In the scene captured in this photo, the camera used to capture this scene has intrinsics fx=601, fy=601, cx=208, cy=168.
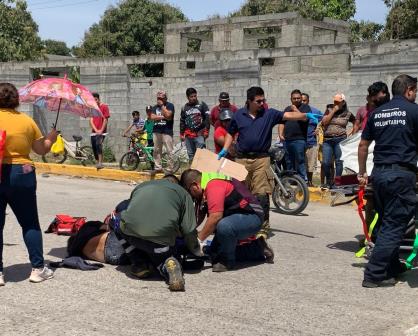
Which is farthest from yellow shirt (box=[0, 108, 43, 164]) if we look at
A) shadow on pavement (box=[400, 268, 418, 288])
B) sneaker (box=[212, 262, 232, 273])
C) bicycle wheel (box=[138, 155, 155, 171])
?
bicycle wheel (box=[138, 155, 155, 171])

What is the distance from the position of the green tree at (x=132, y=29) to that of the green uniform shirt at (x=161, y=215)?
3824 centimetres

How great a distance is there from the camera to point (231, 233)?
5.79 m

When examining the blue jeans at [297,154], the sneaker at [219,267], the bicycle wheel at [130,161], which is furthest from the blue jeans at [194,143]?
the sneaker at [219,267]

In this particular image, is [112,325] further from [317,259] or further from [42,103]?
[42,103]

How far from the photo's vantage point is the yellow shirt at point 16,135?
5.04 meters

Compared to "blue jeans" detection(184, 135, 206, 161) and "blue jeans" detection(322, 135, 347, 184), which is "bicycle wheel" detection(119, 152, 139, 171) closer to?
"blue jeans" detection(184, 135, 206, 161)

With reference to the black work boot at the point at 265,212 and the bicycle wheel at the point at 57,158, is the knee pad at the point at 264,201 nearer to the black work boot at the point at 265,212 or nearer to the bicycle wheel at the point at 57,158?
the black work boot at the point at 265,212

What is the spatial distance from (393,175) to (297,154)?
16.5 feet

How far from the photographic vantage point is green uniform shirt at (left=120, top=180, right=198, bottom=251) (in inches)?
209

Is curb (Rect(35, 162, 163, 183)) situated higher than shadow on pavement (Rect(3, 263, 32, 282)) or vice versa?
shadow on pavement (Rect(3, 263, 32, 282))

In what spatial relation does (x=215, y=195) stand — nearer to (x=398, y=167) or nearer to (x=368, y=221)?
(x=398, y=167)

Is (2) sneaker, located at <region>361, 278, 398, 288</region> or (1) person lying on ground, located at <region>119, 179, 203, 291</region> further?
(2) sneaker, located at <region>361, 278, 398, 288</region>

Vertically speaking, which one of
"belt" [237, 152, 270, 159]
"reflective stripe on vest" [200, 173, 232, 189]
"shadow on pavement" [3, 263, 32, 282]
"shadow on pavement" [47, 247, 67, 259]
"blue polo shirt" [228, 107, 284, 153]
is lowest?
"shadow on pavement" [47, 247, 67, 259]

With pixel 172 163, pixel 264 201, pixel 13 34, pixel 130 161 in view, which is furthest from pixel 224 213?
pixel 13 34
